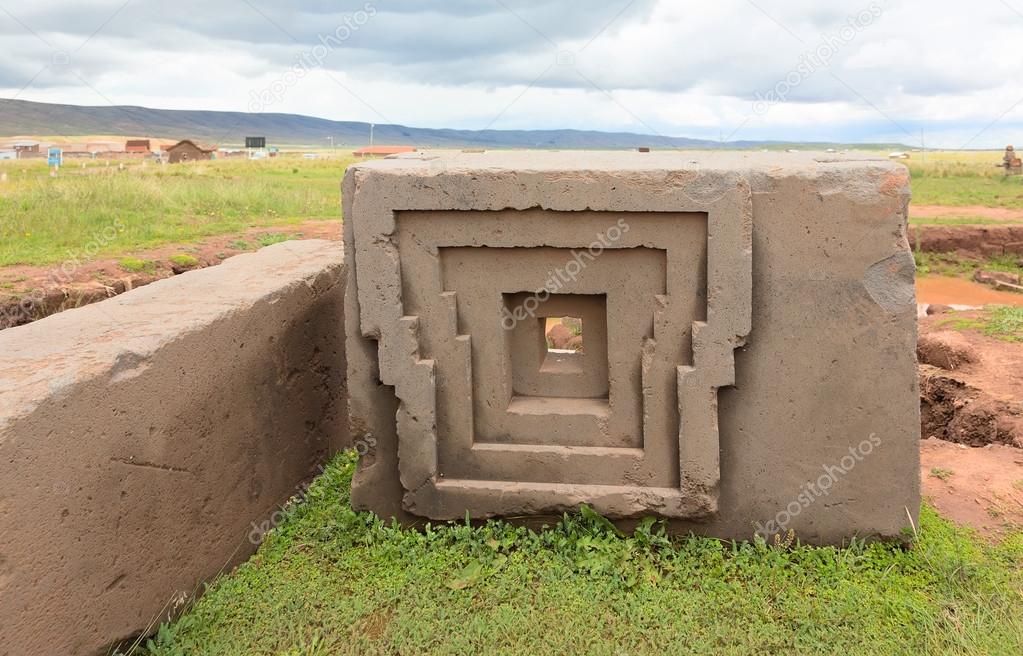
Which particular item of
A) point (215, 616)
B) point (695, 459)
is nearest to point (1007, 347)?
point (695, 459)

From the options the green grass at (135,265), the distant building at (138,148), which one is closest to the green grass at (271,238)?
the green grass at (135,265)

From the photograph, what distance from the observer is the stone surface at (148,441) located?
9.48 ft

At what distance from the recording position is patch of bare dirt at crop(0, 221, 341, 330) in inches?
325

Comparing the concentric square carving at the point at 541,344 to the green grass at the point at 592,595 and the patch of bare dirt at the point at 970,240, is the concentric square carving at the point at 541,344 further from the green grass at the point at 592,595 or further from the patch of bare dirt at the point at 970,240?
the patch of bare dirt at the point at 970,240

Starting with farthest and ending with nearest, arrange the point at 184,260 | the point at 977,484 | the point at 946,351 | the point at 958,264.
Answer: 1. the point at 958,264
2. the point at 184,260
3. the point at 946,351
4. the point at 977,484

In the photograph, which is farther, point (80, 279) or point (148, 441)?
point (80, 279)

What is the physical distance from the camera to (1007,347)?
24.9ft

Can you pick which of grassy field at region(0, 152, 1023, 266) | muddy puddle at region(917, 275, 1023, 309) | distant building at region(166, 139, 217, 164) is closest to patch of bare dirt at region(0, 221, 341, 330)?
grassy field at region(0, 152, 1023, 266)

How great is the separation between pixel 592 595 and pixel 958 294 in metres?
11.8

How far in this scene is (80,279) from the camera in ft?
29.6

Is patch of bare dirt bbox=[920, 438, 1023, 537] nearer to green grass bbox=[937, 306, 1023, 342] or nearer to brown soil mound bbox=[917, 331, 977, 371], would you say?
brown soil mound bbox=[917, 331, 977, 371]

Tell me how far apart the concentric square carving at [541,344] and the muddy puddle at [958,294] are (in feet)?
31.7

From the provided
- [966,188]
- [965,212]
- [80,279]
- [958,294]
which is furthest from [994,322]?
[966,188]

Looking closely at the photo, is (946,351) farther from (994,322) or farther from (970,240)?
(970,240)
